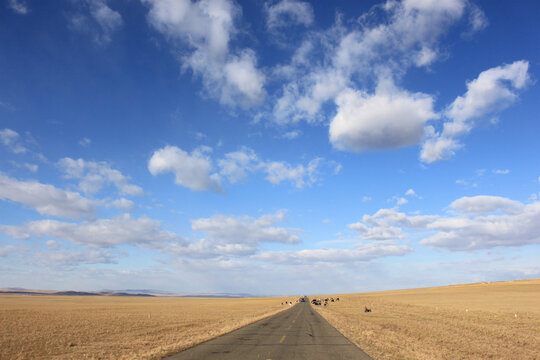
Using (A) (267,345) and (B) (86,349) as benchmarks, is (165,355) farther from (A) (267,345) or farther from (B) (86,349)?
(B) (86,349)

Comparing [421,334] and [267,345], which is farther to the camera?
[421,334]

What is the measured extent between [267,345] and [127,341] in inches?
413

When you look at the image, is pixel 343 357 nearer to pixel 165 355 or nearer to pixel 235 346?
pixel 235 346

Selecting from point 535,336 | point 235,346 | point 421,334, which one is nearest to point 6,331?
point 235,346

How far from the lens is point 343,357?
1345 centimetres

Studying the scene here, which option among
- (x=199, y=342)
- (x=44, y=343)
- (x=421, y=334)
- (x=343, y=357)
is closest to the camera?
(x=343, y=357)

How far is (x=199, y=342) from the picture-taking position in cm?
1761

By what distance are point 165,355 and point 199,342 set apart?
3.94 metres

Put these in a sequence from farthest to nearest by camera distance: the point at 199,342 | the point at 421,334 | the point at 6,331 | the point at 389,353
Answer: the point at 6,331
the point at 421,334
the point at 199,342
the point at 389,353

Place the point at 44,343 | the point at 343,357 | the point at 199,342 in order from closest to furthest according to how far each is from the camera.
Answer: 1. the point at 343,357
2. the point at 199,342
3. the point at 44,343

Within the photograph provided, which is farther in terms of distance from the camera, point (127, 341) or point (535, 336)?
point (535, 336)

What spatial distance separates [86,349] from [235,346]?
358 inches

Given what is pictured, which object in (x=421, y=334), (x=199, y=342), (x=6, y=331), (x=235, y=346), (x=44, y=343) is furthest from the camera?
(x=6, y=331)

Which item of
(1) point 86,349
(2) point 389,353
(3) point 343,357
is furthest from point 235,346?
(1) point 86,349
